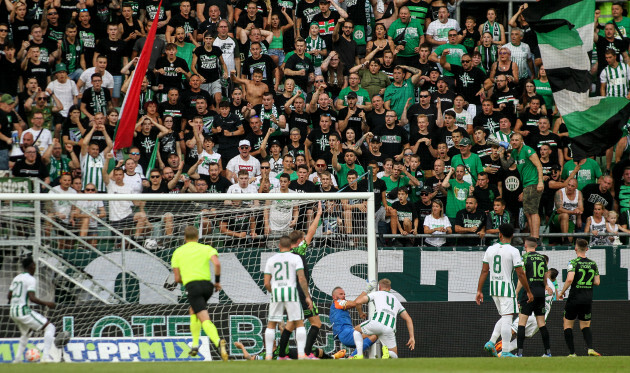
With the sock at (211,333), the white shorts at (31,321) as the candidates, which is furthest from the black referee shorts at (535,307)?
the white shorts at (31,321)

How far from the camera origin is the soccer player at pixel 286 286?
1367 centimetres

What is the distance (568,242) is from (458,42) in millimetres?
5216

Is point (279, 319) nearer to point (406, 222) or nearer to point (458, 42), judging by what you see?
point (406, 222)

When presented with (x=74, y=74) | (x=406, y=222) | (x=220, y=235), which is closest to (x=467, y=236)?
(x=406, y=222)

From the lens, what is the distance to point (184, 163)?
1825 cm

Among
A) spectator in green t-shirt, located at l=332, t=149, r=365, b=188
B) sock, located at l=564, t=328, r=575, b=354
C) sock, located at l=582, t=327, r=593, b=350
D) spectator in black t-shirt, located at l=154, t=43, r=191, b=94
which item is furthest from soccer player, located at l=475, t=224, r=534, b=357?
spectator in black t-shirt, located at l=154, t=43, r=191, b=94

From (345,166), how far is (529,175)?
11.8 feet

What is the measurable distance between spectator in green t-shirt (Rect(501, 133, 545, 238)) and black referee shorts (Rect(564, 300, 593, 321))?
209 cm

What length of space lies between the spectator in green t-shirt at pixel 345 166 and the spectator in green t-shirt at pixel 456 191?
1.70 meters

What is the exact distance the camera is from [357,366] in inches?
441

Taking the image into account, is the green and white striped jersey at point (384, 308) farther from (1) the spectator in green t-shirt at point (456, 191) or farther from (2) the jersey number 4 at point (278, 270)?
(1) the spectator in green t-shirt at point (456, 191)

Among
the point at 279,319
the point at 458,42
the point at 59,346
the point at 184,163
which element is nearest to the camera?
the point at 279,319

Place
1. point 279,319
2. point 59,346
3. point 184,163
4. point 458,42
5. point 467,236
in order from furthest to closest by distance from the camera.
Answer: point 458,42
point 184,163
point 467,236
point 59,346
point 279,319

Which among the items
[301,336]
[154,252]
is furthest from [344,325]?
[154,252]
